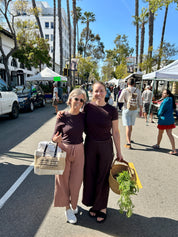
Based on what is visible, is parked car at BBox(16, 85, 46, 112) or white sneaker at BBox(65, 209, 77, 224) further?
parked car at BBox(16, 85, 46, 112)

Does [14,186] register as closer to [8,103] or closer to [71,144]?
[71,144]

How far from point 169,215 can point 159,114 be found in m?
2.97

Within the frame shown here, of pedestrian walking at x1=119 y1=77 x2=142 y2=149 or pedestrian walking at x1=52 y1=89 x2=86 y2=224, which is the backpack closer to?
pedestrian walking at x1=119 y1=77 x2=142 y2=149

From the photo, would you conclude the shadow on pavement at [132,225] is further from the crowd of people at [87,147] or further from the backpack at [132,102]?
the backpack at [132,102]

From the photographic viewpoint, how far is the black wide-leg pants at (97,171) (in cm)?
240

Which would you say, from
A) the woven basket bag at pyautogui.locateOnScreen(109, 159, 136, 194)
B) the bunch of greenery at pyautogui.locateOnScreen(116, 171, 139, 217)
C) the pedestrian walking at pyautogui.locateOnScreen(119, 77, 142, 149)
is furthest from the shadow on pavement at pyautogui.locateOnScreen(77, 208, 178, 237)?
the pedestrian walking at pyautogui.locateOnScreen(119, 77, 142, 149)

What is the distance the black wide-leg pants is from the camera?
Result: 2404 mm

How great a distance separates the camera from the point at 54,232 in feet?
7.86

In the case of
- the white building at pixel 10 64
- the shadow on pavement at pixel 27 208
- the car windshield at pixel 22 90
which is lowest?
the shadow on pavement at pixel 27 208

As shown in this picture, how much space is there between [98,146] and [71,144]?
34 cm

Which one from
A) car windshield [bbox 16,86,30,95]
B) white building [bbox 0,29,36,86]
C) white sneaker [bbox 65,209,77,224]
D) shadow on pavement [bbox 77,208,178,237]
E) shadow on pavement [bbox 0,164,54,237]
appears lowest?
shadow on pavement [bbox 77,208,178,237]

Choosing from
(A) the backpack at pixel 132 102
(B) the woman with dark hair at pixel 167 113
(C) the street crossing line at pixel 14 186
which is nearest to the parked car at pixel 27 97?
(A) the backpack at pixel 132 102

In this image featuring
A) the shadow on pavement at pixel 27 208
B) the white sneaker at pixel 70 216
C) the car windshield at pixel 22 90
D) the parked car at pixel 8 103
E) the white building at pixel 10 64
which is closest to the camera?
the shadow on pavement at pixel 27 208

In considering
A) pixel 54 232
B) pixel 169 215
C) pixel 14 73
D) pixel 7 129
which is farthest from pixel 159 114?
pixel 14 73
